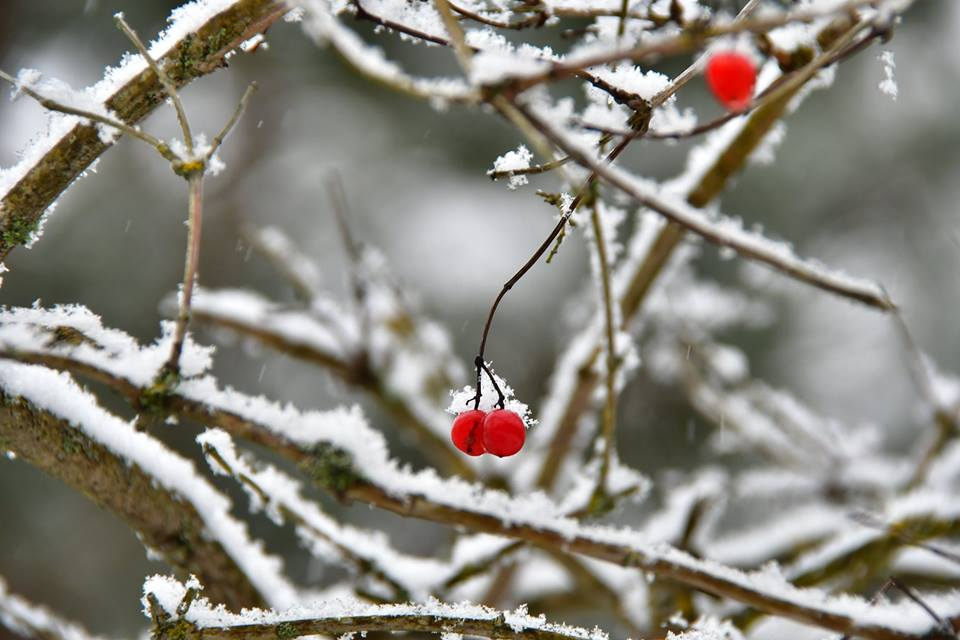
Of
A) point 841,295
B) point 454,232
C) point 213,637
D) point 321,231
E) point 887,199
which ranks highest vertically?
point 887,199

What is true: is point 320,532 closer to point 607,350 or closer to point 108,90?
point 607,350

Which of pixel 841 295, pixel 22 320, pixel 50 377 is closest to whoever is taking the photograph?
pixel 22 320

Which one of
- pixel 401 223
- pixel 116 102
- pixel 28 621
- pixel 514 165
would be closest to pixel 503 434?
pixel 514 165

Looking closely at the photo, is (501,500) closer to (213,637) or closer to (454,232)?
(213,637)

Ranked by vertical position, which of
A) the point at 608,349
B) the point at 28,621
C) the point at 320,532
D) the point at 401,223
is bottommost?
the point at 28,621

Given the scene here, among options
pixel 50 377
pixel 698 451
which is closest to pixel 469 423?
pixel 50 377

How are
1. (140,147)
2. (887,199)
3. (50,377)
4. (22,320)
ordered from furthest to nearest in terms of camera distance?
1. (140,147)
2. (887,199)
3. (50,377)
4. (22,320)

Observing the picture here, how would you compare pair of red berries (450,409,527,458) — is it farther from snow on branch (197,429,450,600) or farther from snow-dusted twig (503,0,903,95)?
snow-dusted twig (503,0,903,95)
